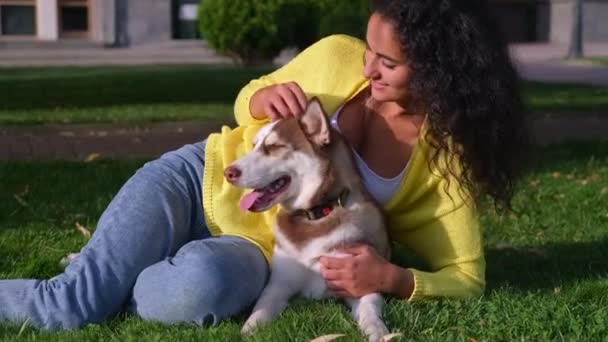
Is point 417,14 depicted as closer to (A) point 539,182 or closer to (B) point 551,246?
(B) point 551,246

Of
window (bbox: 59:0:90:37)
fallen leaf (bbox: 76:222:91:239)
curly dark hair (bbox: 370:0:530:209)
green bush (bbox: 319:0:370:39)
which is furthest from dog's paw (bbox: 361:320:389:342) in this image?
window (bbox: 59:0:90:37)

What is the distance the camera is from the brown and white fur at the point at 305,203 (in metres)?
3.81

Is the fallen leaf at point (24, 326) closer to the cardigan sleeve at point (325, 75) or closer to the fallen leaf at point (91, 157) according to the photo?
the cardigan sleeve at point (325, 75)

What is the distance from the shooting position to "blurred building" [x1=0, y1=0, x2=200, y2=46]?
27766 mm

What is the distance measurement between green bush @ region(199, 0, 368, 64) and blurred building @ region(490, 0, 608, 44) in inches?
495

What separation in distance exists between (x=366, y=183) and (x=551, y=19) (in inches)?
1156

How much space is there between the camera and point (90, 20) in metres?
28.4

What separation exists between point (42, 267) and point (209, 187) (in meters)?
1.07

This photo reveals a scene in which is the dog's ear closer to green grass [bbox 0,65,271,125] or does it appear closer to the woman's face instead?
the woman's face

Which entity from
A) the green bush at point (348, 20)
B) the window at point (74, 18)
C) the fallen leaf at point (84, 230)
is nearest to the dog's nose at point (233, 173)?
the fallen leaf at point (84, 230)

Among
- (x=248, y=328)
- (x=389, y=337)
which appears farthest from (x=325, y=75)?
(x=389, y=337)

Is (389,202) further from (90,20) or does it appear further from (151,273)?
(90,20)

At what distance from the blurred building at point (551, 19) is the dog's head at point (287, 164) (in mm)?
28550

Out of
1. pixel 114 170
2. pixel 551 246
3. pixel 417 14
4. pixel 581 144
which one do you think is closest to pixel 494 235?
pixel 551 246
